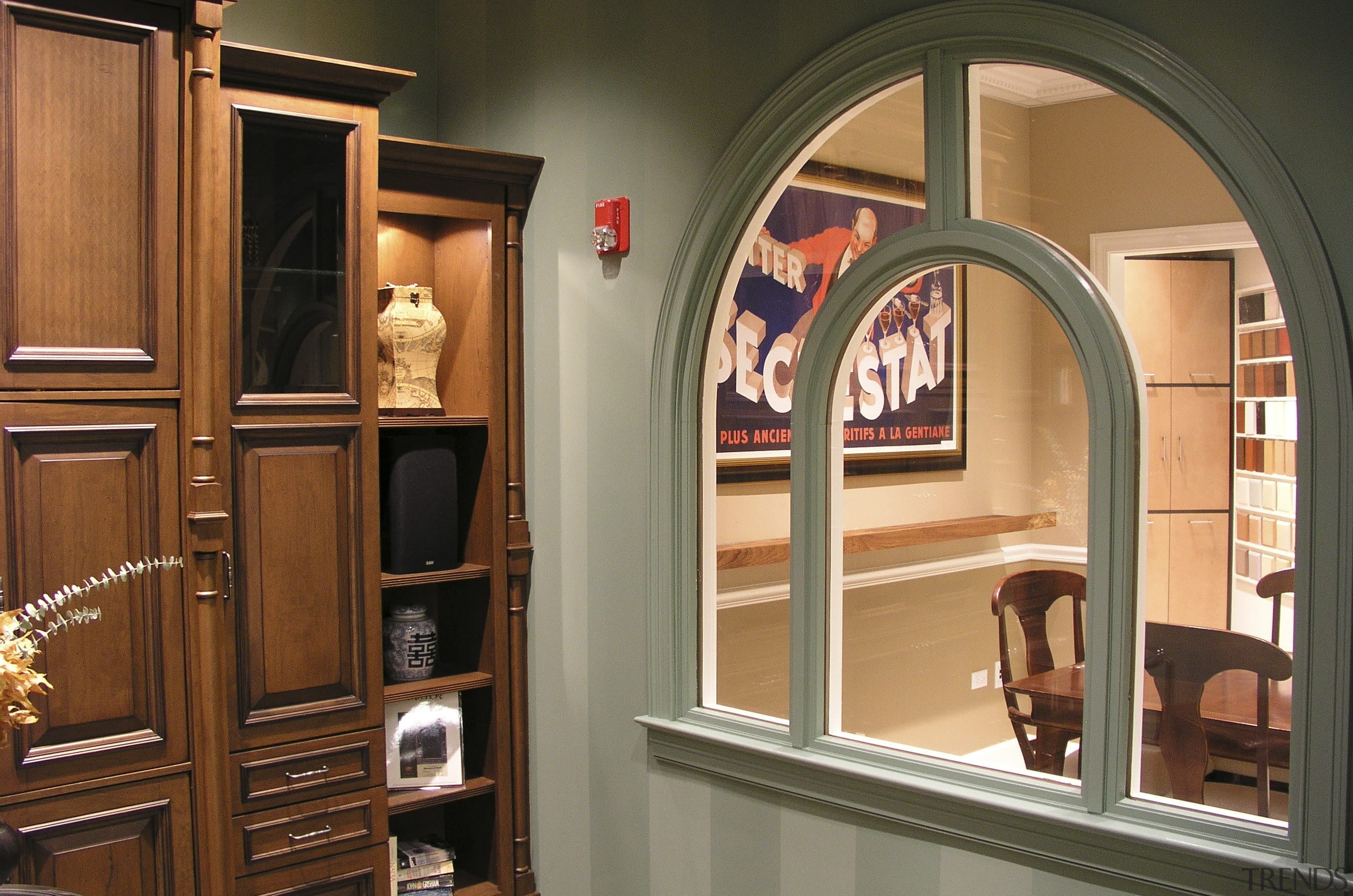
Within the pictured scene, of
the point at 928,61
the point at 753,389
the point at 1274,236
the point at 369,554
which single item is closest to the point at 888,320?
the point at 753,389

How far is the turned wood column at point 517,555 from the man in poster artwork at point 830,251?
81 cm

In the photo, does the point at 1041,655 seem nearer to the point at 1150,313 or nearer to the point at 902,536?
the point at 902,536

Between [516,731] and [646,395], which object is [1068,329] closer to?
[646,395]

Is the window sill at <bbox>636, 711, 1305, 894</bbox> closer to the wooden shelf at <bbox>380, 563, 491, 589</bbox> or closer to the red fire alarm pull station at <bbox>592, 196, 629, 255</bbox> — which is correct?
the wooden shelf at <bbox>380, 563, 491, 589</bbox>

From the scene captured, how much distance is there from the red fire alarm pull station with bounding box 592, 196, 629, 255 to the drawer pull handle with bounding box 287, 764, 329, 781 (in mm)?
1501

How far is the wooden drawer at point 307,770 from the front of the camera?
2.59m

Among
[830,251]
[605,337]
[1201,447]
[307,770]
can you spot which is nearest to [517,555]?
→ [605,337]

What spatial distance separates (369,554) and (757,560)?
3.18 feet

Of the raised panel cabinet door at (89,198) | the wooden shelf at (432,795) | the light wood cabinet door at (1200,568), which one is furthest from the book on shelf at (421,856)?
the light wood cabinet door at (1200,568)

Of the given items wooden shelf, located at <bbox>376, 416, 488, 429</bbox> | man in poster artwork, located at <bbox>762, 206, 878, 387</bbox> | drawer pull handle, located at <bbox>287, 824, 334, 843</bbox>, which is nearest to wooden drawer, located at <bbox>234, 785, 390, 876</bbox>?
drawer pull handle, located at <bbox>287, 824, 334, 843</bbox>

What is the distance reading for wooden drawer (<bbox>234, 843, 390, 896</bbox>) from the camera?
2.63 meters

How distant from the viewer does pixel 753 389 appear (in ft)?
8.89

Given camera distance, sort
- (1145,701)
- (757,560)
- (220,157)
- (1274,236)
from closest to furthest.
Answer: (1274,236) → (1145,701) → (220,157) → (757,560)

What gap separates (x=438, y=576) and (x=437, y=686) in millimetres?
307
